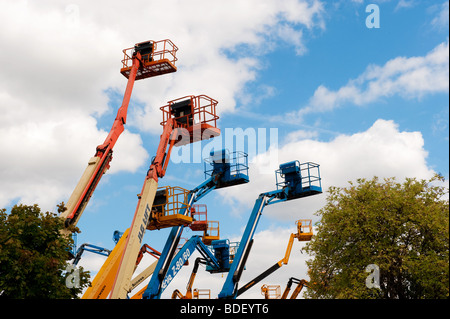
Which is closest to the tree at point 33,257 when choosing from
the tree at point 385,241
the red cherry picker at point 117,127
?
the red cherry picker at point 117,127

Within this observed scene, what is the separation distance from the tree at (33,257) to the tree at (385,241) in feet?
39.4

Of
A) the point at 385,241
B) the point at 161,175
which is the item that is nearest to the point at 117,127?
the point at 161,175

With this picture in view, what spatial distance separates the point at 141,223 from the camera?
22203 millimetres

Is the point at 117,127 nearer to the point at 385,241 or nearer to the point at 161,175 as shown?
the point at 161,175

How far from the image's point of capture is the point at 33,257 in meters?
19.7

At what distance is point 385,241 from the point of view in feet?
71.1

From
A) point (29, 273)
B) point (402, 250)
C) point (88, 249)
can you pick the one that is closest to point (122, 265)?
point (29, 273)

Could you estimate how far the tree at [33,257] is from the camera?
759 inches

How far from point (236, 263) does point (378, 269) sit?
10.4 meters

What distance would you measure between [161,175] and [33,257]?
750cm

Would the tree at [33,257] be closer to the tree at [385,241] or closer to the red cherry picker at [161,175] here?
the red cherry picker at [161,175]

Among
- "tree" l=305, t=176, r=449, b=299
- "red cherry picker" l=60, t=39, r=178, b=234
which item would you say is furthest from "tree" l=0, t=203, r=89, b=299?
"tree" l=305, t=176, r=449, b=299

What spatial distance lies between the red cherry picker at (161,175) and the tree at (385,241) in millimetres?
7694
